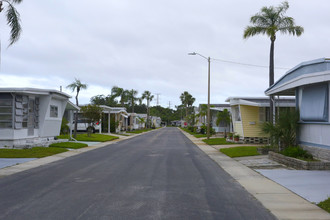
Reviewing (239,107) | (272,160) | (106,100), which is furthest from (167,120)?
(272,160)

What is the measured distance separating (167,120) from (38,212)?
534ft

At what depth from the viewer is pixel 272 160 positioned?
15.1m

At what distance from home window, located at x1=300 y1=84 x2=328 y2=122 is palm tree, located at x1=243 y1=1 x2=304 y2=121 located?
886 cm

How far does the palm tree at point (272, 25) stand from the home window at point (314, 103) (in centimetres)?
886

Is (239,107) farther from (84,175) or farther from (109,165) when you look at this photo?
(84,175)

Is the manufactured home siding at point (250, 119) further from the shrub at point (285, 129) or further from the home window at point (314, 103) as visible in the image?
the home window at point (314, 103)

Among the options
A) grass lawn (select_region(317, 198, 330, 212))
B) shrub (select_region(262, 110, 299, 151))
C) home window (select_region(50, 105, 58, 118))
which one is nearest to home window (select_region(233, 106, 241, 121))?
shrub (select_region(262, 110, 299, 151))

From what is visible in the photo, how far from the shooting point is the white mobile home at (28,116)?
19.7 meters

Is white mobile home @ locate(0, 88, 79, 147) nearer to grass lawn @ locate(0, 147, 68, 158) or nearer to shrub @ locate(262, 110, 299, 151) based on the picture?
grass lawn @ locate(0, 147, 68, 158)

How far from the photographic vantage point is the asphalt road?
21.5 ft

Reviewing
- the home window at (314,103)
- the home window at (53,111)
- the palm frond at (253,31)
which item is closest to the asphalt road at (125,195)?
the home window at (314,103)

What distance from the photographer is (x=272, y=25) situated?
23.6 meters

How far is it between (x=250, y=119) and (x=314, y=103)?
13456mm

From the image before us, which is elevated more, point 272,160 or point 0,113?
point 0,113
